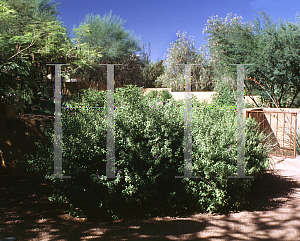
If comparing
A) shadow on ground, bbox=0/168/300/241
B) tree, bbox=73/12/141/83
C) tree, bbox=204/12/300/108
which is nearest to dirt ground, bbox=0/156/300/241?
shadow on ground, bbox=0/168/300/241

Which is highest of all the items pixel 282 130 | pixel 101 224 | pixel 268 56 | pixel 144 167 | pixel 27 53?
pixel 268 56

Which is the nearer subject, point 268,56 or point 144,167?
point 144,167

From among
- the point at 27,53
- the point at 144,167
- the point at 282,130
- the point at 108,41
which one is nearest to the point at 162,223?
the point at 144,167

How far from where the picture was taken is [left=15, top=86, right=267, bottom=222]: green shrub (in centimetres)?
393

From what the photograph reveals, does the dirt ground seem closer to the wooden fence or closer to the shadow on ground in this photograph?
the shadow on ground

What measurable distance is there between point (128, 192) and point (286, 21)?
33.1 ft

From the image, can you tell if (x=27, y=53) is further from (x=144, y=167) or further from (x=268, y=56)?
(x=268, y=56)

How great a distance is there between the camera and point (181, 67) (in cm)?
2292

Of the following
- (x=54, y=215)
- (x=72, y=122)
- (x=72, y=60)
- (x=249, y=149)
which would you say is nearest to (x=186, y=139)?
(x=249, y=149)

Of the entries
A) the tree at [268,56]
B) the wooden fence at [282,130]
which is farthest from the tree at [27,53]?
the tree at [268,56]

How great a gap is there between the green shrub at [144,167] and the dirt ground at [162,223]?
24 cm

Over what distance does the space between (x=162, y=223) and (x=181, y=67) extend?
2011cm

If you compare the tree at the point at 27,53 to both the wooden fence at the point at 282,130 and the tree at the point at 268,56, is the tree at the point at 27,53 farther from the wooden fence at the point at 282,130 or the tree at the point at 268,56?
the tree at the point at 268,56

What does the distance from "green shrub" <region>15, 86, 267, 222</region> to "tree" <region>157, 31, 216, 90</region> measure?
59.6ft
